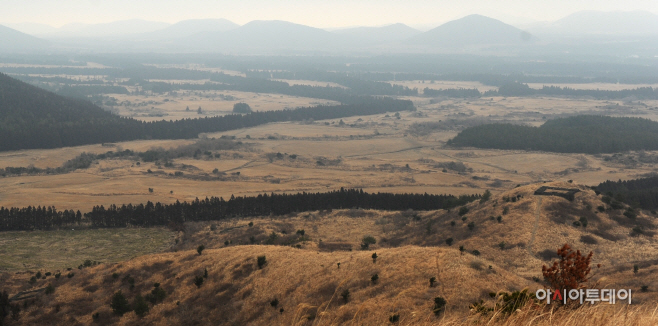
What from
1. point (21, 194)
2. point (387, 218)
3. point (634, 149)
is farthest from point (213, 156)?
point (634, 149)

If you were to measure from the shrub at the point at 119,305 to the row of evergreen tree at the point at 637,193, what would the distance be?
82.7 metres

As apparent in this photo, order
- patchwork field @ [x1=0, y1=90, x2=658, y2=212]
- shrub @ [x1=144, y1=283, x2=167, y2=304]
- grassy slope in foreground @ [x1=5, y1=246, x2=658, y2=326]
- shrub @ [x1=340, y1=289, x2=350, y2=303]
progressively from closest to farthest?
grassy slope in foreground @ [x1=5, y1=246, x2=658, y2=326] < shrub @ [x1=340, y1=289, x2=350, y2=303] < shrub @ [x1=144, y1=283, x2=167, y2=304] < patchwork field @ [x1=0, y1=90, x2=658, y2=212]

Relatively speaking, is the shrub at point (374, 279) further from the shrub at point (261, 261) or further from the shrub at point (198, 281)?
the shrub at point (198, 281)

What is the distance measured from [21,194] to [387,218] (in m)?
97.5

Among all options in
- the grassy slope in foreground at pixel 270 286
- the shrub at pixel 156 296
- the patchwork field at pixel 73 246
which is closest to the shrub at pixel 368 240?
the grassy slope in foreground at pixel 270 286

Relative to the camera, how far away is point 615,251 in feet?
228

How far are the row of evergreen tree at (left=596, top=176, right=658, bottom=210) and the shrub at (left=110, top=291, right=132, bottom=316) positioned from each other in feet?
271

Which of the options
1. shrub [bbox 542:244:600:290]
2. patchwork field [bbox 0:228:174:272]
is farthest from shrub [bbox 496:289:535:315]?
patchwork field [bbox 0:228:174:272]

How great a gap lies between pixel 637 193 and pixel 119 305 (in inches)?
4324

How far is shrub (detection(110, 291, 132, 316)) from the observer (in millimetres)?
57919

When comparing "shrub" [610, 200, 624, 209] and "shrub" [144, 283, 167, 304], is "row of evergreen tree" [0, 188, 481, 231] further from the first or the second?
"shrub" [144, 283, 167, 304]

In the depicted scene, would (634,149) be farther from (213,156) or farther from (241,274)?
(241,274)

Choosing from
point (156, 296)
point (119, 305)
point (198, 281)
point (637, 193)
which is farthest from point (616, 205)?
point (119, 305)

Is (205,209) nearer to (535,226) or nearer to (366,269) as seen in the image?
(366,269)
